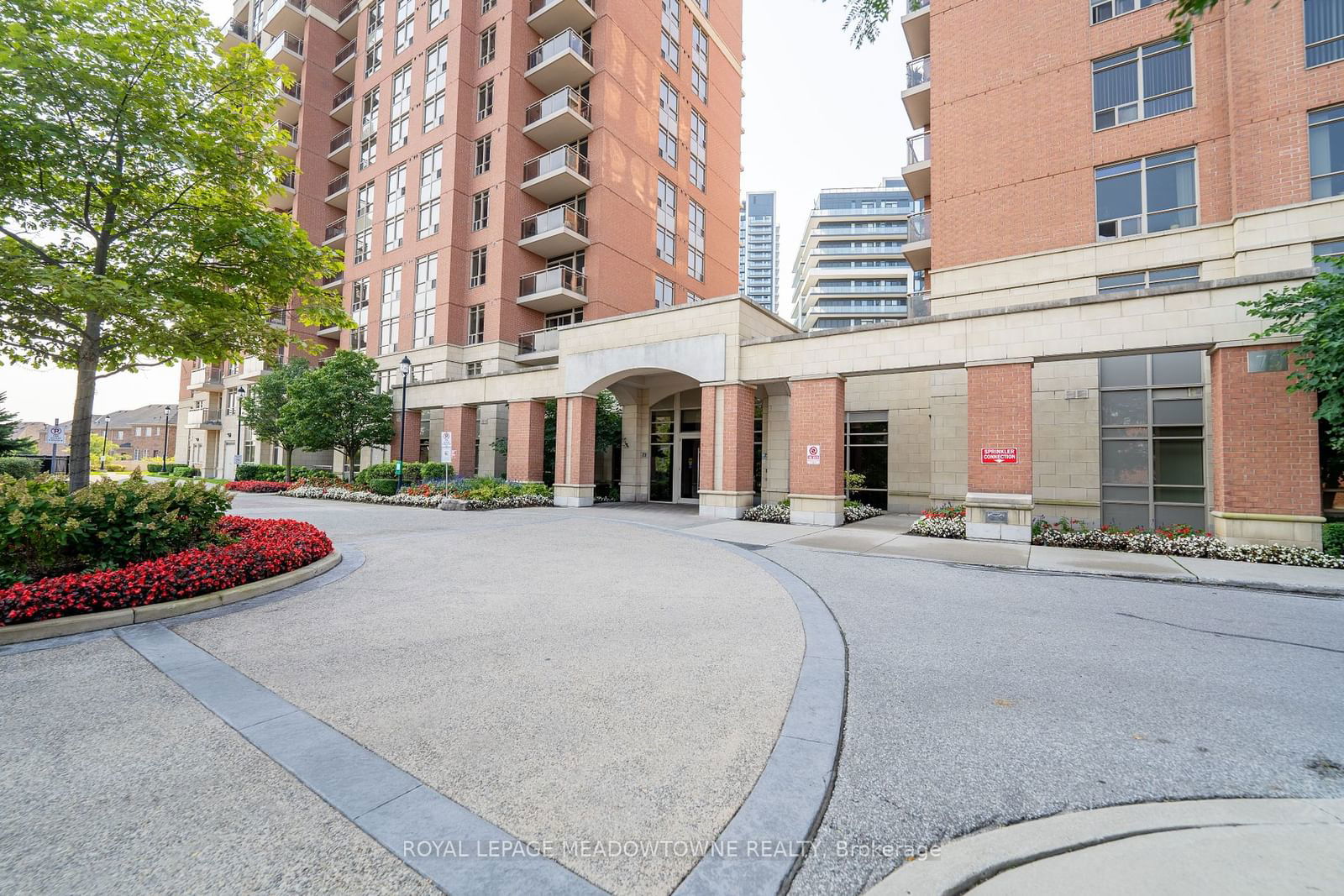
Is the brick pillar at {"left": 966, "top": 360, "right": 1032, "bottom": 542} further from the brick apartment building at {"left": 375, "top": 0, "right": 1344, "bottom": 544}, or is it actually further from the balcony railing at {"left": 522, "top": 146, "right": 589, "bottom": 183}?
the balcony railing at {"left": 522, "top": 146, "right": 589, "bottom": 183}

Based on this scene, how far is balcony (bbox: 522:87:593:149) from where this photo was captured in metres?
27.0

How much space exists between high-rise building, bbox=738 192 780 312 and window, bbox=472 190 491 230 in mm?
142097

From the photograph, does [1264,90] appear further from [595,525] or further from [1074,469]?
[595,525]

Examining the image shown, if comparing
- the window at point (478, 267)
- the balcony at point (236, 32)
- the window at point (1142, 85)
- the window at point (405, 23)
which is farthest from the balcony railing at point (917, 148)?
the balcony at point (236, 32)

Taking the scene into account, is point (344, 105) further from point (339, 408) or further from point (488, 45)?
point (339, 408)

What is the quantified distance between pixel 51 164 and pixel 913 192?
2418 centimetres

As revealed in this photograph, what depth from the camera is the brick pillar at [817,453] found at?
1529 centimetres

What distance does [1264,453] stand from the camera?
1062 centimetres

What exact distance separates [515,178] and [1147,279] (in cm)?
2704

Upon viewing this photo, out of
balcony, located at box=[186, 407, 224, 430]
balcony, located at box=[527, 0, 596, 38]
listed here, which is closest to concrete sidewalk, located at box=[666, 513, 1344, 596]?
balcony, located at box=[527, 0, 596, 38]

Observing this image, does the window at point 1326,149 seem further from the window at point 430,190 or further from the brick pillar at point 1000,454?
the window at point 430,190

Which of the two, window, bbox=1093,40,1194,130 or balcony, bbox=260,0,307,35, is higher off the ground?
balcony, bbox=260,0,307,35

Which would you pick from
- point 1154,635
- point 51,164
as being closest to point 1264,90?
point 1154,635

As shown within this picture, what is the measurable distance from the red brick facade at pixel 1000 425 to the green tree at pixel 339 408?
25.1 metres
